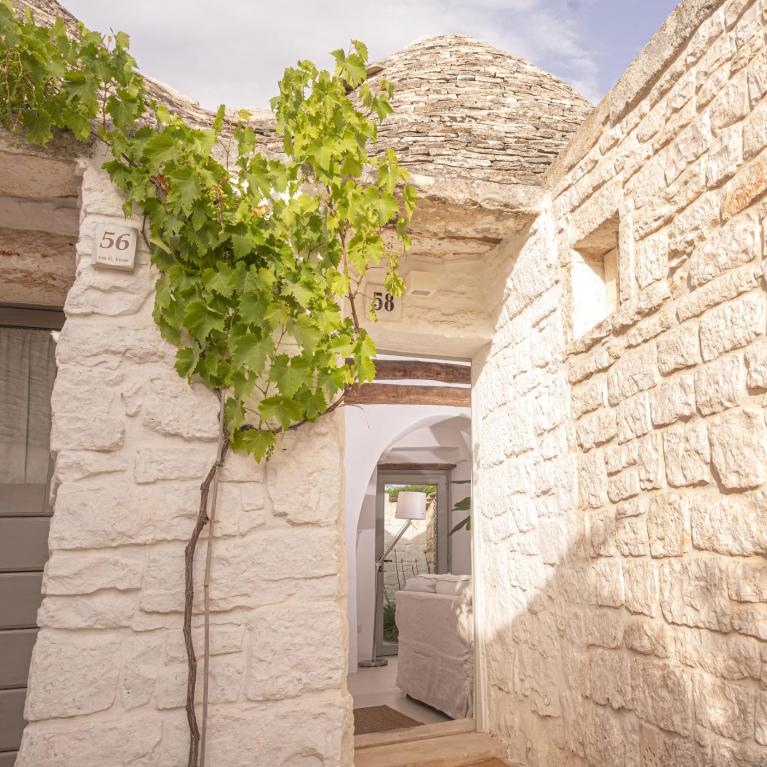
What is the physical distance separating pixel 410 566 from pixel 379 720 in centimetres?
497

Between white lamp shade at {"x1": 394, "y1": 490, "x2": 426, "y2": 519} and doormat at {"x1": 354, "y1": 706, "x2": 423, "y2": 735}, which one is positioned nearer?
doormat at {"x1": 354, "y1": 706, "x2": 423, "y2": 735}

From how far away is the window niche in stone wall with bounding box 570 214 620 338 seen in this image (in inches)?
94.9

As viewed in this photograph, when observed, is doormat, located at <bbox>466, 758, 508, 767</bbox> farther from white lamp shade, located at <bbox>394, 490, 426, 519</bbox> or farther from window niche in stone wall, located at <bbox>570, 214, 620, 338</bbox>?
white lamp shade, located at <bbox>394, 490, 426, 519</bbox>

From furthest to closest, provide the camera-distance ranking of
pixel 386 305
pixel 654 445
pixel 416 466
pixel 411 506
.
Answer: pixel 416 466
pixel 411 506
pixel 386 305
pixel 654 445

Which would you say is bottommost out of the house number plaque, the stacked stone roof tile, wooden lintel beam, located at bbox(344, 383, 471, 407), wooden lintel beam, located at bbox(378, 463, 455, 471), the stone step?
the stone step

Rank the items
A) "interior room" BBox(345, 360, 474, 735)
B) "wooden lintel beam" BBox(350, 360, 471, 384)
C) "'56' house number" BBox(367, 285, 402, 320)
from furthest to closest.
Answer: "wooden lintel beam" BBox(350, 360, 471, 384) → "interior room" BBox(345, 360, 474, 735) → "'56' house number" BBox(367, 285, 402, 320)

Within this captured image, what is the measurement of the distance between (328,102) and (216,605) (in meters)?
1.38

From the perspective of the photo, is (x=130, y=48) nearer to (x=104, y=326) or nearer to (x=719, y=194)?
(x=104, y=326)

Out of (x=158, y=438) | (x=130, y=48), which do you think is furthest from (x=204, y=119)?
(x=158, y=438)

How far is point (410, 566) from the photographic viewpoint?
30.3 feet

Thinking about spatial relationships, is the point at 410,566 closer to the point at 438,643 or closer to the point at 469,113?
the point at 438,643

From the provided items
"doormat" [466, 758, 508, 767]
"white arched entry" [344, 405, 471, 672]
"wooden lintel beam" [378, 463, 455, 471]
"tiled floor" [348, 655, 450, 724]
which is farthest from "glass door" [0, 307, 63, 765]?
"wooden lintel beam" [378, 463, 455, 471]

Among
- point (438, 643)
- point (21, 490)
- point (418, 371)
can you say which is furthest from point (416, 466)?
point (21, 490)

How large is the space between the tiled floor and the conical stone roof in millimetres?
3311
